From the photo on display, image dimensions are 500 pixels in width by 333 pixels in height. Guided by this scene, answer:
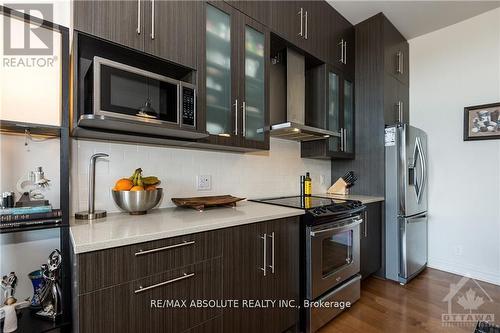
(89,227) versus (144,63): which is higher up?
(144,63)

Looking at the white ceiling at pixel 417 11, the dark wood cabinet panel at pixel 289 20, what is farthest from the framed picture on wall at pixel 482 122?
the dark wood cabinet panel at pixel 289 20

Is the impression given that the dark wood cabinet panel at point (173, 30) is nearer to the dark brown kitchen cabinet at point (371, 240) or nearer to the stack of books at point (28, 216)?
the stack of books at point (28, 216)

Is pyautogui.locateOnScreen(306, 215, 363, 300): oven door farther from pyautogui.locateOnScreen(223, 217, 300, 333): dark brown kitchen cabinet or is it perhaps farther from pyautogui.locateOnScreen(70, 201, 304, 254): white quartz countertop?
pyautogui.locateOnScreen(70, 201, 304, 254): white quartz countertop

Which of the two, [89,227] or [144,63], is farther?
[144,63]

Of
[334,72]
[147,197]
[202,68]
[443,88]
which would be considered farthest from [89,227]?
[443,88]

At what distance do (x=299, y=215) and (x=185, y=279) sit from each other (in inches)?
33.3

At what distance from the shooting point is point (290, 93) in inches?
93.0

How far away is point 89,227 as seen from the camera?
1129mm

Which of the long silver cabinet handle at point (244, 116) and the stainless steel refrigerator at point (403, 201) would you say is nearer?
the long silver cabinet handle at point (244, 116)

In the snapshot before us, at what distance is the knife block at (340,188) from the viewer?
280 cm

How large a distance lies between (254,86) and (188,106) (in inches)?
26.2

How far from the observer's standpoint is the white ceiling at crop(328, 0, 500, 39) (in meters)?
2.47

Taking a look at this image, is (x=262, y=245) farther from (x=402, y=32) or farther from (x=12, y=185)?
(x=402, y=32)

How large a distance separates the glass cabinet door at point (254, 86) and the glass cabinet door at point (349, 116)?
50.7 inches
